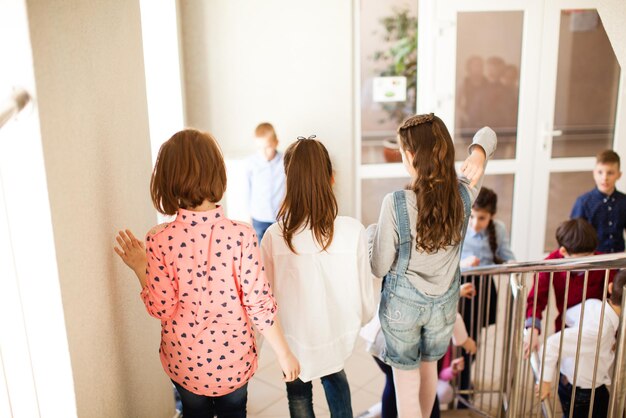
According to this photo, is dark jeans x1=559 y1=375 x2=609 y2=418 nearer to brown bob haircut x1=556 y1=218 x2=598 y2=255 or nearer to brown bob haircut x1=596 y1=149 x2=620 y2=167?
brown bob haircut x1=556 y1=218 x2=598 y2=255

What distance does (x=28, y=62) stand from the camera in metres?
1.39

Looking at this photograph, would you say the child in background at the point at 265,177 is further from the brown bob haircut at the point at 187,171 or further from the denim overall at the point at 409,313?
the brown bob haircut at the point at 187,171

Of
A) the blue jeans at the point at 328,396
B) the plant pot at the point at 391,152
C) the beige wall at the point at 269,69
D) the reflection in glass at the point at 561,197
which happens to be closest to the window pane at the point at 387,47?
the beige wall at the point at 269,69

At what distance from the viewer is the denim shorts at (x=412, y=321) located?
215 cm

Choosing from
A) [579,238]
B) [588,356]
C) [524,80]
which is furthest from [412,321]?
[524,80]

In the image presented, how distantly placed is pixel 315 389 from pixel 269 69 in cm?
267

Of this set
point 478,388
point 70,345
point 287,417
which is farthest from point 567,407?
point 70,345

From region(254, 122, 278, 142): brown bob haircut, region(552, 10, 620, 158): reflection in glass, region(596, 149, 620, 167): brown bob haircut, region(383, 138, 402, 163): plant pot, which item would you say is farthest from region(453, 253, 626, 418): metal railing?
region(552, 10, 620, 158): reflection in glass

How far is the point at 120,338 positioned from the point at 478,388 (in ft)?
7.48

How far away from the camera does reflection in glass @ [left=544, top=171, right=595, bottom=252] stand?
6.01 m

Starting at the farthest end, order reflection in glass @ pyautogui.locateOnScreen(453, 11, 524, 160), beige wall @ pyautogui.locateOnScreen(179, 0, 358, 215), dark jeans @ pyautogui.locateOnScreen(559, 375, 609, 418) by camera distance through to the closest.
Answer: reflection in glass @ pyautogui.locateOnScreen(453, 11, 524, 160)
beige wall @ pyautogui.locateOnScreen(179, 0, 358, 215)
dark jeans @ pyautogui.locateOnScreen(559, 375, 609, 418)

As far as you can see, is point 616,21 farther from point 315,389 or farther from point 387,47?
point 387,47

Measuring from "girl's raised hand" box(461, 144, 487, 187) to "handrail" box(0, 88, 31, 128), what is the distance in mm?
1494

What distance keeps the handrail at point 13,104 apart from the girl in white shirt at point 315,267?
0.85 metres
